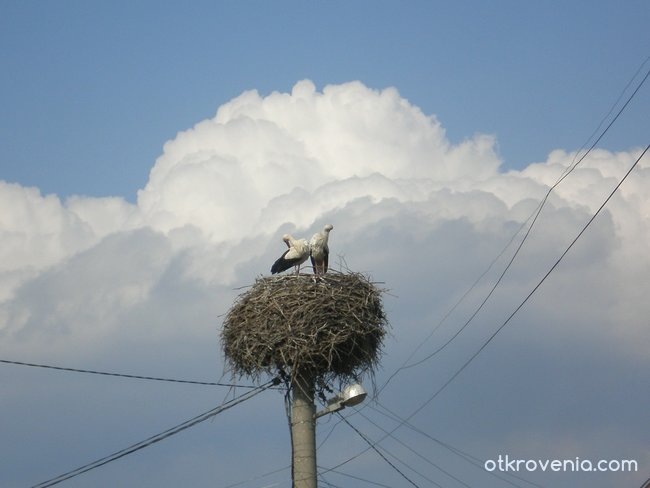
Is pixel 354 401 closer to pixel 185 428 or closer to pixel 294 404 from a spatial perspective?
pixel 294 404

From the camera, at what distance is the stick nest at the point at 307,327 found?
16.7 m

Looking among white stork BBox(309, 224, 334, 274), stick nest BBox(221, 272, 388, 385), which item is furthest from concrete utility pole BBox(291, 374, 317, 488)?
white stork BBox(309, 224, 334, 274)

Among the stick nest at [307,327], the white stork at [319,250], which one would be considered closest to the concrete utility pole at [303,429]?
the stick nest at [307,327]

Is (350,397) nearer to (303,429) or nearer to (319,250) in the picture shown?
(303,429)

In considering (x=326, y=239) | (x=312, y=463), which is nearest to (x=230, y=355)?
(x=312, y=463)

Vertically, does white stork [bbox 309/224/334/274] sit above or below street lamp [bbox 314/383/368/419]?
above

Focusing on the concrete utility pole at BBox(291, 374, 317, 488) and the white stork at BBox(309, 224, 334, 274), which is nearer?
the concrete utility pole at BBox(291, 374, 317, 488)

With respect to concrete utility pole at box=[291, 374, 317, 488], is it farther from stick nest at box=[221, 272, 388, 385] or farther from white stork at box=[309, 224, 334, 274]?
white stork at box=[309, 224, 334, 274]

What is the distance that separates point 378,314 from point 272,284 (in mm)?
1556

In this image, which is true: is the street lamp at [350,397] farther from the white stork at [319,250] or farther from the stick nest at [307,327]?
the white stork at [319,250]

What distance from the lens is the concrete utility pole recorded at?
17.0m

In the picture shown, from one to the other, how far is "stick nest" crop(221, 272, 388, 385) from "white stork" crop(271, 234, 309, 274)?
101 inches

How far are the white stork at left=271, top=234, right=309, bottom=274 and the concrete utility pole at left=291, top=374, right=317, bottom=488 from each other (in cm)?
315

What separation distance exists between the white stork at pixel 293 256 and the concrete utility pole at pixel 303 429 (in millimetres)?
3153
